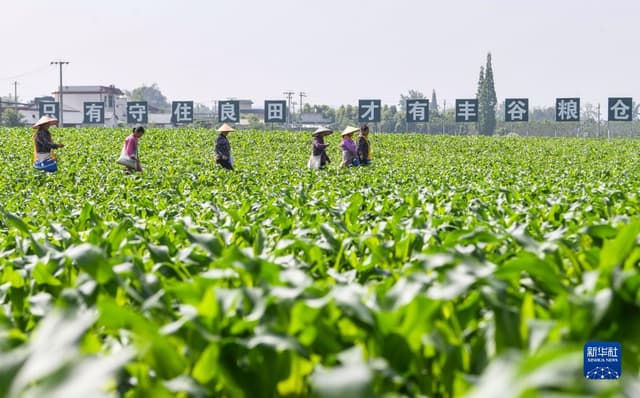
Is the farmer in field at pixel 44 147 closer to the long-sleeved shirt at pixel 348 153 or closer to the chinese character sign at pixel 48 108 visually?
the long-sleeved shirt at pixel 348 153

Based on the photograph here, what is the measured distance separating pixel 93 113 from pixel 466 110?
943 inches

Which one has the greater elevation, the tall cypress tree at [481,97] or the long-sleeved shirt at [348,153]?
the tall cypress tree at [481,97]

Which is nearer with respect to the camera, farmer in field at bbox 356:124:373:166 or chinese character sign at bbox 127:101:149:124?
farmer in field at bbox 356:124:373:166

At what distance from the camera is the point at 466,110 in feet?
168

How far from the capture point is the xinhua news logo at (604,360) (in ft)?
5.26

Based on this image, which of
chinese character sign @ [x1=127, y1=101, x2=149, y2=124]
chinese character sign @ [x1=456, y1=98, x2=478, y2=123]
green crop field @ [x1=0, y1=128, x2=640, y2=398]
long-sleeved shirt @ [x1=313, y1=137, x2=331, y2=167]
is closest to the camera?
green crop field @ [x1=0, y1=128, x2=640, y2=398]

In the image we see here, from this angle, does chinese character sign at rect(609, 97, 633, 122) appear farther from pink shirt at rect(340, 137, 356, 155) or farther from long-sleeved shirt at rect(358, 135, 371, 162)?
pink shirt at rect(340, 137, 356, 155)

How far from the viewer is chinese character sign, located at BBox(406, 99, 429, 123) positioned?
5172 cm

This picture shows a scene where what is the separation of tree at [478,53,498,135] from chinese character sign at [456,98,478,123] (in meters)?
65.8

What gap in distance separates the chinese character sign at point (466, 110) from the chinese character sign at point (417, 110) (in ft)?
6.84

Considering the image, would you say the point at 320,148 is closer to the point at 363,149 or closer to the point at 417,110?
the point at 363,149

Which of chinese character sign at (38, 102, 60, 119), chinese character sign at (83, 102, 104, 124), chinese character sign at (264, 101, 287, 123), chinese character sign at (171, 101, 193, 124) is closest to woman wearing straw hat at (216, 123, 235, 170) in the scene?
chinese character sign at (264, 101, 287, 123)

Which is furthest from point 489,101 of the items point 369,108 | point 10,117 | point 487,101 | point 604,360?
point 604,360

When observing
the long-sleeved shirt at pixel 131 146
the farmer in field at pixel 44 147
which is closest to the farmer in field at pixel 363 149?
the long-sleeved shirt at pixel 131 146
